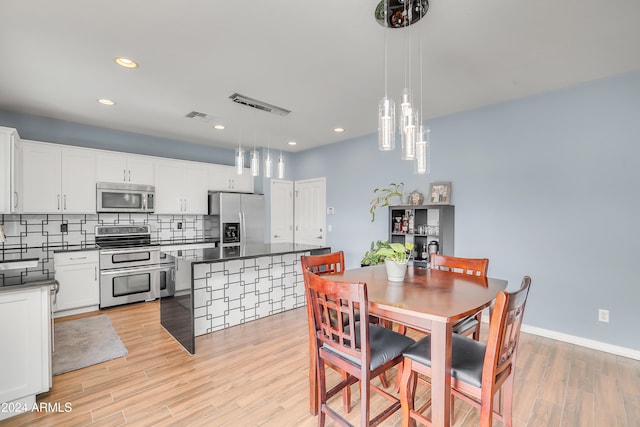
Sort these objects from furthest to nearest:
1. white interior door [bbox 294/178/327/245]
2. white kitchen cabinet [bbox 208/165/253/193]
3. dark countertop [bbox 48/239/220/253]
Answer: white interior door [bbox 294/178/327/245]
white kitchen cabinet [bbox 208/165/253/193]
dark countertop [bbox 48/239/220/253]

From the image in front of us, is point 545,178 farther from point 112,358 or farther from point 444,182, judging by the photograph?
point 112,358

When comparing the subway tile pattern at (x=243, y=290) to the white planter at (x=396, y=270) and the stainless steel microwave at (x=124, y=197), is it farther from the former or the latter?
the stainless steel microwave at (x=124, y=197)

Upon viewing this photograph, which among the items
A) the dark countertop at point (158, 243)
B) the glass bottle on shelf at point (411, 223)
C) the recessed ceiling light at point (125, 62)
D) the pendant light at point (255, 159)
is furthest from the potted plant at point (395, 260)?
the dark countertop at point (158, 243)

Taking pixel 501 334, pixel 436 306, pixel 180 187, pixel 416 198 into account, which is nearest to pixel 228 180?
pixel 180 187

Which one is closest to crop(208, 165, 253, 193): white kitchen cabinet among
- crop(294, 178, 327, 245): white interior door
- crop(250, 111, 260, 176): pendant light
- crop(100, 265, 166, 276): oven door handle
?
crop(250, 111, 260, 176): pendant light

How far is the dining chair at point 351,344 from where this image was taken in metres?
1.48

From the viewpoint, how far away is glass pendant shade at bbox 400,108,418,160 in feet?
6.25

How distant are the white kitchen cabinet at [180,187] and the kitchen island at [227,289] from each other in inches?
70.6

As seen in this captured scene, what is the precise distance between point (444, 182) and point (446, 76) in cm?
152

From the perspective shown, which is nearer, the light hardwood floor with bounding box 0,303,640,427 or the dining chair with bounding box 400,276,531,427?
the dining chair with bounding box 400,276,531,427

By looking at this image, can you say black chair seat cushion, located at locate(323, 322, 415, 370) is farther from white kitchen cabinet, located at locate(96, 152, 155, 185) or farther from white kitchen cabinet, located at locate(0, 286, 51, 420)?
white kitchen cabinet, located at locate(96, 152, 155, 185)

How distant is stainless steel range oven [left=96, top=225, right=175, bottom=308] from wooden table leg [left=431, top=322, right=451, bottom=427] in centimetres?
355

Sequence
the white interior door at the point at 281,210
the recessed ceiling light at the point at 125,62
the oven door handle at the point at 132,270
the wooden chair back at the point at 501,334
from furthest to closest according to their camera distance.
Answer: the white interior door at the point at 281,210
the oven door handle at the point at 132,270
the recessed ceiling light at the point at 125,62
the wooden chair back at the point at 501,334

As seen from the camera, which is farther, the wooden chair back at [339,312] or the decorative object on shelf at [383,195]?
the decorative object on shelf at [383,195]
